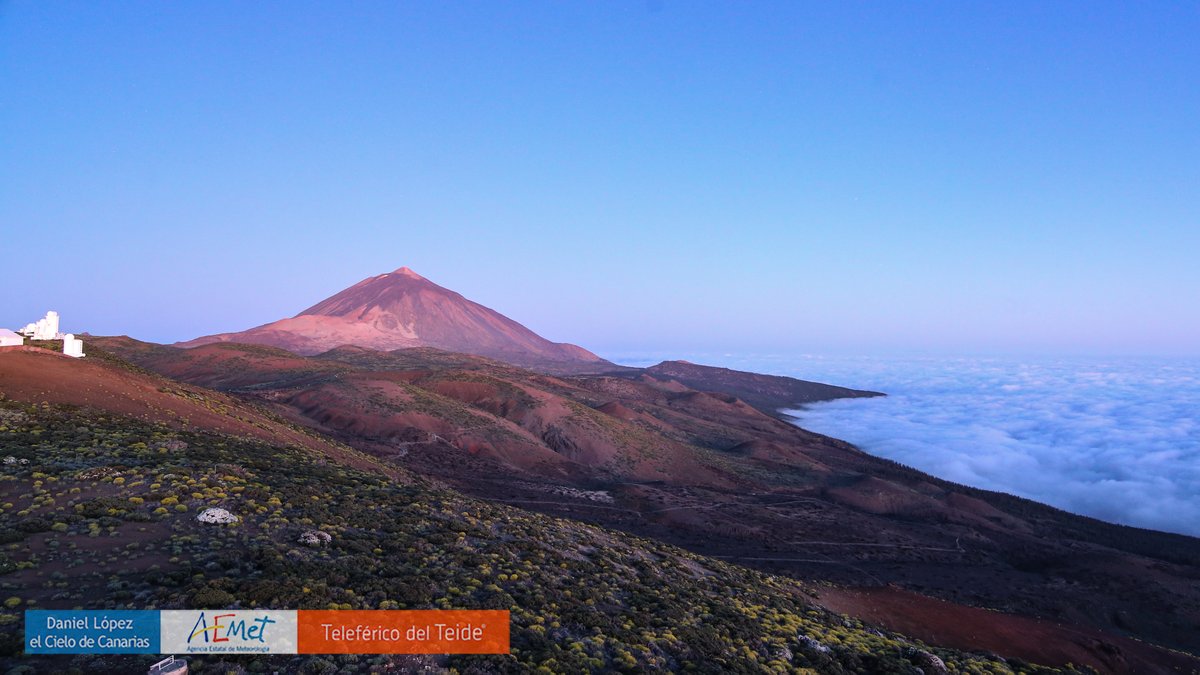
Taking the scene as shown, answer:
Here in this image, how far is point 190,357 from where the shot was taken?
57.2 metres

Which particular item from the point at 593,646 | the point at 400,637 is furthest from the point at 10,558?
the point at 593,646

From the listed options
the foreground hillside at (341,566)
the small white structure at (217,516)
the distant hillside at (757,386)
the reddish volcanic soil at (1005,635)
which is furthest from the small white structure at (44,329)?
the distant hillside at (757,386)

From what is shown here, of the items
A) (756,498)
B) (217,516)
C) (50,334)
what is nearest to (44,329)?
(50,334)

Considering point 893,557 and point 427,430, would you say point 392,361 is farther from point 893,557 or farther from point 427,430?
point 893,557

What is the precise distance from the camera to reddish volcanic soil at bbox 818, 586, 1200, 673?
54.7 ft

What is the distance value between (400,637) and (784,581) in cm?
1498

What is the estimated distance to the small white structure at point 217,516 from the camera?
11.4 meters

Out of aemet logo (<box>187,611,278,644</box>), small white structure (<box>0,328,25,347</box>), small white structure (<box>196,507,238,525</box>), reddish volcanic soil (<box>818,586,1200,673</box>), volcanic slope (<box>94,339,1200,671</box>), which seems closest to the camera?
aemet logo (<box>187,611,278,644</box>)

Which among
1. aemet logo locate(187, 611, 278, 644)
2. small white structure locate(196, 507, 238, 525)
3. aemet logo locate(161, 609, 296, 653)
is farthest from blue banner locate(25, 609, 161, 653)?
small white structure locate(196, 507, 238, 525)

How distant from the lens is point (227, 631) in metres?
7.80

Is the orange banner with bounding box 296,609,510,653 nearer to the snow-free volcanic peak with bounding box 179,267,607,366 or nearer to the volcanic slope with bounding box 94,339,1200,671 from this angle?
A: the volcanic slope with bounding box 94,339,1200,671

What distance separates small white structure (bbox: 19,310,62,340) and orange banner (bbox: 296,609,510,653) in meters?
26.3

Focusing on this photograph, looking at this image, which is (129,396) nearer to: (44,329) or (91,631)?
(44,329)

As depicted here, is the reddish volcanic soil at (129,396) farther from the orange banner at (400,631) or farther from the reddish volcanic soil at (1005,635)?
the reddish volcanic soil at (1005,635)
